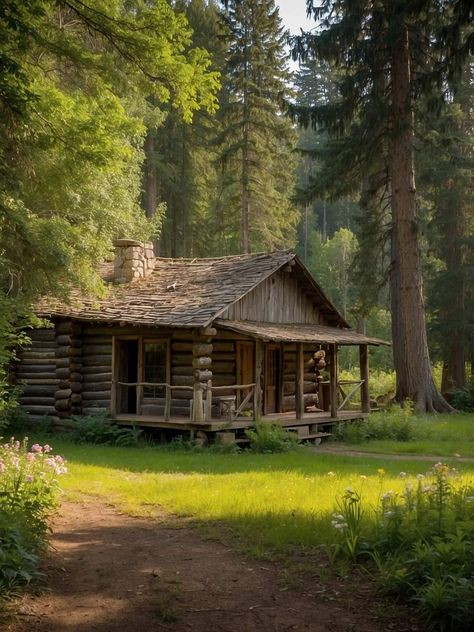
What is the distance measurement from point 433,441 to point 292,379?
5.74m

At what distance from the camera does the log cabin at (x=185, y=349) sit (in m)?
17.0

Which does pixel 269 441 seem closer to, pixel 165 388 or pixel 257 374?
pixel 257 374

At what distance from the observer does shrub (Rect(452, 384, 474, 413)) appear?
2714cm

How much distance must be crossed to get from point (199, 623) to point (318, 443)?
44.7ft

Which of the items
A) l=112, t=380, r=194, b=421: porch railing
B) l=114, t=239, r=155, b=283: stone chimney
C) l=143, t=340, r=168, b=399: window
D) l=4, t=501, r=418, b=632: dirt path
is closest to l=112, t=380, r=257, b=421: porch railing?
l=112, t=380, r=194, b=421: porch railing

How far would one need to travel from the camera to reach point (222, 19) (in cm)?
3275

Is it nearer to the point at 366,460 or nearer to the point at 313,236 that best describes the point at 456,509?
the point at 366,460

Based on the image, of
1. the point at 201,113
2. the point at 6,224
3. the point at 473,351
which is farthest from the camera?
the point at 201,113

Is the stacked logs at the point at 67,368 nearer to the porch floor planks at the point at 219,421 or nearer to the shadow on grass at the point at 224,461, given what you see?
the porch floor planks at the point at 219,421

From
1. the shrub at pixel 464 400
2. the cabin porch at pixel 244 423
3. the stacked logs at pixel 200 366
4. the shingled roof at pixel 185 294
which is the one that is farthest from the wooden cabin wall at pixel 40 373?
the shrub at pixel 464 400

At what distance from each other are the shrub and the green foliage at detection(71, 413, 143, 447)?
15.5m

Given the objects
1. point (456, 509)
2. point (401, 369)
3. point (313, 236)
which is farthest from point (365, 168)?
point (313, 236)

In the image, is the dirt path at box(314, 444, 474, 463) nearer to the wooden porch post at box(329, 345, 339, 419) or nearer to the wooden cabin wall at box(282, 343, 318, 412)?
the wooden porch post at box(329, 345, 339, 419)

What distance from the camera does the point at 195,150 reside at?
36375 millimetres
